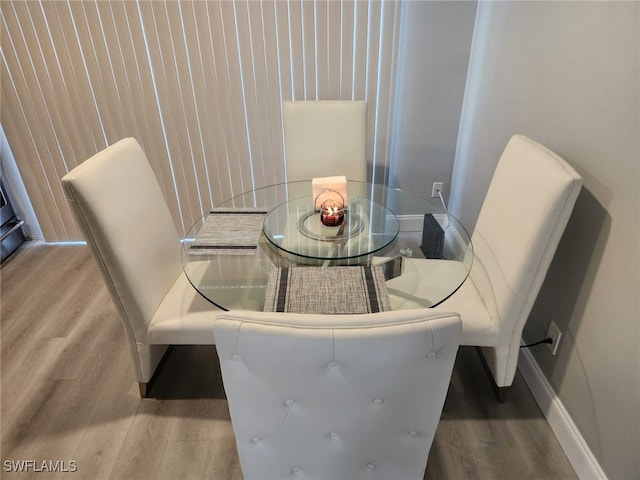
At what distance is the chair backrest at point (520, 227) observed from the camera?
1286 mm

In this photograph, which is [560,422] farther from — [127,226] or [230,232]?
[127,226]

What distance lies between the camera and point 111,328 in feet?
7.06

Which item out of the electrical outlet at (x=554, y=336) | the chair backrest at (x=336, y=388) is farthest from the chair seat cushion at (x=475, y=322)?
the chair backrest at (x=336, y=388)

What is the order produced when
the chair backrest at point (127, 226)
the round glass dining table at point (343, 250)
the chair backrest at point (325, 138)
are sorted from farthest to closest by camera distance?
the chair backrest at point (325, 138) → the round glass dining table at point (343, 250) → the chair backrest at point (127, 226)

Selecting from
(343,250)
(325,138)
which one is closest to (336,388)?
(343,250)

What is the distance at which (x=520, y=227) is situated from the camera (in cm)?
141

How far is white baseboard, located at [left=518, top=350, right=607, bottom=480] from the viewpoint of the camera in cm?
140

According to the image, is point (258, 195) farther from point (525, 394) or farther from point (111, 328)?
point (525, 394)

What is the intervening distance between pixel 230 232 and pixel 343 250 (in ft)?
1.44

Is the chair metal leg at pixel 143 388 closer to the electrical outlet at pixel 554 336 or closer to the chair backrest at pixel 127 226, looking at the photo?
the chair backrest at pixel 127 226

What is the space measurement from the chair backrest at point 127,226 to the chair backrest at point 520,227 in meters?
1.27

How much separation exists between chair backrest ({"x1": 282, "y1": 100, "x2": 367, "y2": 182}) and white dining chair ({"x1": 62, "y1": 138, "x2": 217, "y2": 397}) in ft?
2.59

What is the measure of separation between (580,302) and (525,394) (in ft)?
1.73

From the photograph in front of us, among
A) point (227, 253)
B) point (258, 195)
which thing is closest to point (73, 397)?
point (227, 253)
